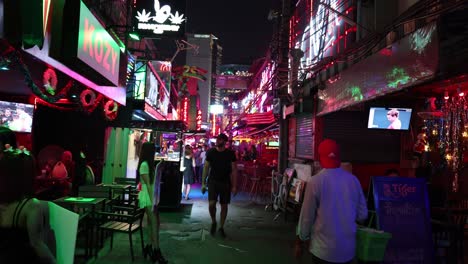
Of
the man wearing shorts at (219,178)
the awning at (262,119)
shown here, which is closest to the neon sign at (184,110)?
the awning at (262,119)

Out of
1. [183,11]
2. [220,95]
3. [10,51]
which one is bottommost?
[10,51]

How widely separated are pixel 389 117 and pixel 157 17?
748 centimetres

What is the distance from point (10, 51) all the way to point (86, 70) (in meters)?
2.25

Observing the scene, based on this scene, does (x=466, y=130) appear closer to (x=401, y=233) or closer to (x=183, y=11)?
(x=401, y=233)

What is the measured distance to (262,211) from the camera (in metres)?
11.9

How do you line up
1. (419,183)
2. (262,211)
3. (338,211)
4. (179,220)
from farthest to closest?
(262,211) → (179,220) → (419,183) → (338,211)

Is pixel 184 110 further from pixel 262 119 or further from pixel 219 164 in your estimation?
pixel 219 164

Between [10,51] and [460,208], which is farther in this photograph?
[460,208]

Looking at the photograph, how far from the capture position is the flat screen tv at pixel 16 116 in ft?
30.5

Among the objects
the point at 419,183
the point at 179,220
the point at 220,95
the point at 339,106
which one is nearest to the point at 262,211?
the point at 179,220

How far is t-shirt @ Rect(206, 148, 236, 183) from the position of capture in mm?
8578

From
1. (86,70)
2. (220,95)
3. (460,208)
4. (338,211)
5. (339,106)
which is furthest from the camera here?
(220,95)

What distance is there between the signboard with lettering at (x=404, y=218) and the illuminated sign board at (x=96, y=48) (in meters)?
5.32

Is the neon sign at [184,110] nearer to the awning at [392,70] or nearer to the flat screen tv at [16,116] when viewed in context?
the flat screen tv at [16,116]
